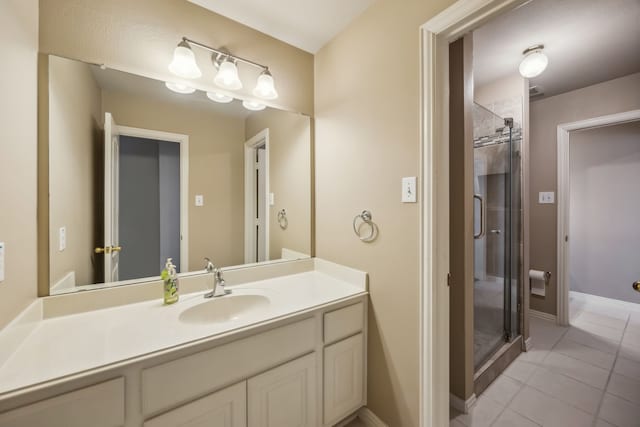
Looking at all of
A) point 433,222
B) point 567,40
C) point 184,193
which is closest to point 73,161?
point 184,193

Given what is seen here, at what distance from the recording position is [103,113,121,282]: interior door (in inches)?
47.9

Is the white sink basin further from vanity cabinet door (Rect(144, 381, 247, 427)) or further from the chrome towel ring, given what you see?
the chrome towel ring

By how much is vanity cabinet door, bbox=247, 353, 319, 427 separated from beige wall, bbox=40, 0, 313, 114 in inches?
59.5

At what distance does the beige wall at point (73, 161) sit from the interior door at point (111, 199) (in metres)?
0.04

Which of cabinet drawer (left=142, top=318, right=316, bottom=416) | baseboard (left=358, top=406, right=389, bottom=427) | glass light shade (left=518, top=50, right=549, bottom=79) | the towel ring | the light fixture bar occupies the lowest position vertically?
baseboard (left=358, top=406, right=389, bottom=427)

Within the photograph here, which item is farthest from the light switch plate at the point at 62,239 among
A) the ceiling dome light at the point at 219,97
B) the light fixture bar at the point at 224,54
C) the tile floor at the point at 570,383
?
the tile floor at the point at 570,383

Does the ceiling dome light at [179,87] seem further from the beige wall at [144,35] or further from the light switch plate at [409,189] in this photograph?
the light switch plate at [409,189]

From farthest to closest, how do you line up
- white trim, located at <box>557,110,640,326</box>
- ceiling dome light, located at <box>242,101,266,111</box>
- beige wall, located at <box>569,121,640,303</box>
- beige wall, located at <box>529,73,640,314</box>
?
beige wall, located at <box>569,121,640,303</box> < white trim, located at <box>557,110,640,326</box> < beige wall, located at <box>529,73,640,314</box> < ceiling dome light, located at <box>242,101,266,111</box>

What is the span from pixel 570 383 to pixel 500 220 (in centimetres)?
121

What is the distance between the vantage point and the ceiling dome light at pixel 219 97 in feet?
4.73

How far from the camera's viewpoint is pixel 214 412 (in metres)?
0.92

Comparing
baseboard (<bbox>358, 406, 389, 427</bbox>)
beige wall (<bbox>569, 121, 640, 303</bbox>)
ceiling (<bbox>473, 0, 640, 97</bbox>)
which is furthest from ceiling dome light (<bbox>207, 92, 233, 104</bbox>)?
beige wall (<bbox>569, 121, 640, 303</bbox>)

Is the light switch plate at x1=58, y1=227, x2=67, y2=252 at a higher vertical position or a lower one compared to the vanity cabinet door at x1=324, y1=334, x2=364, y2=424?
higher

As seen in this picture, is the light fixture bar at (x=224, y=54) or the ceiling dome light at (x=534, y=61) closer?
the light fixture bar at (x=224, y=54)
